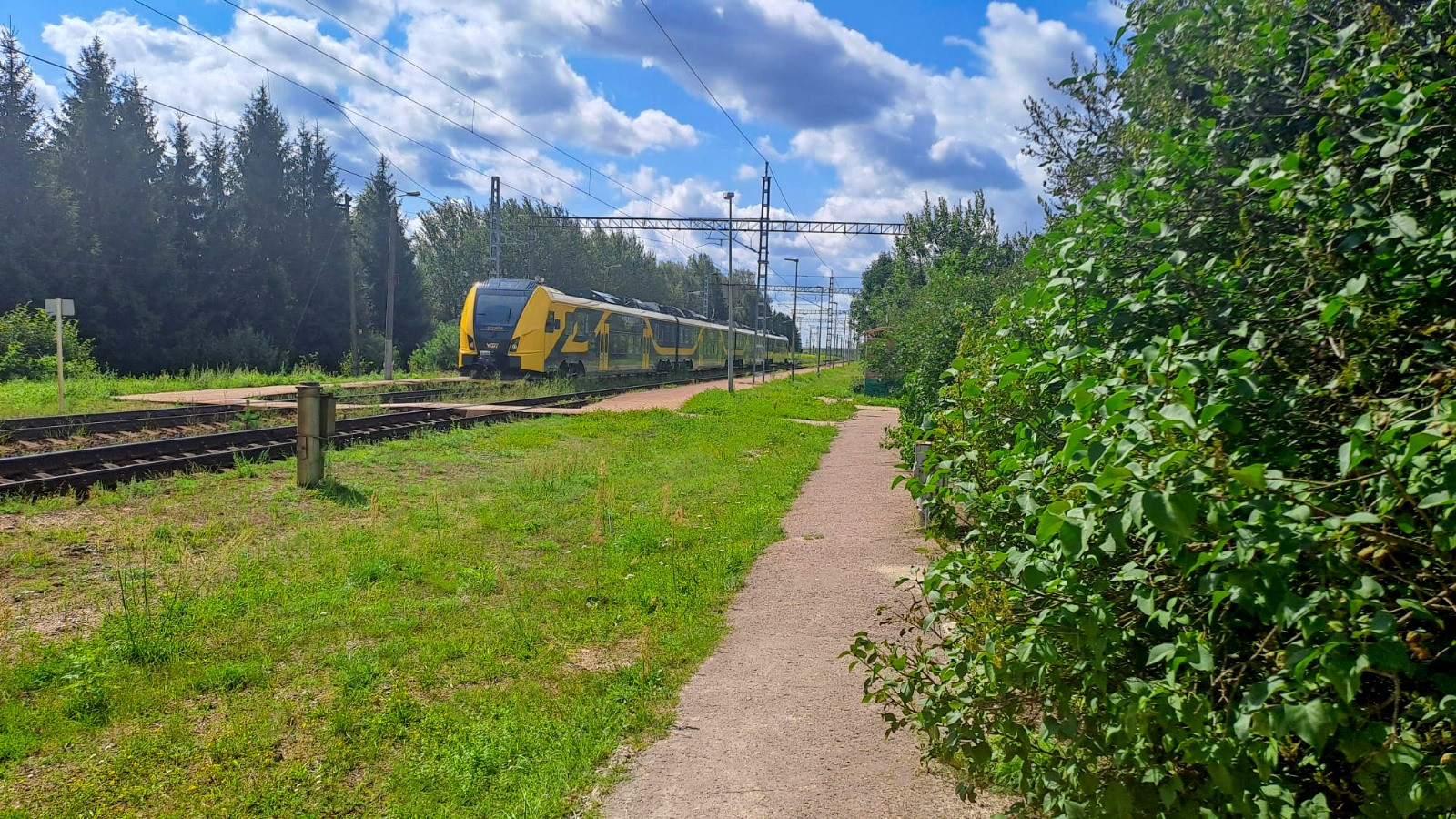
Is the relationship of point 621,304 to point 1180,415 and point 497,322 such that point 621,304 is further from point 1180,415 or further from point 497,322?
point 1180,415

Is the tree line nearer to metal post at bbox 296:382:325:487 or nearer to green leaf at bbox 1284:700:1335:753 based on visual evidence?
metal post at bbox 296:382:325:487

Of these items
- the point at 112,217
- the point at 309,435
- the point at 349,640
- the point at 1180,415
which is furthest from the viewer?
the point at 112,217

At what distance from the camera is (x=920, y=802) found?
366cm

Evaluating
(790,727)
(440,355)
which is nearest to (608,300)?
(440,355)

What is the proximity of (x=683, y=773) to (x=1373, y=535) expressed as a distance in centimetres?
293

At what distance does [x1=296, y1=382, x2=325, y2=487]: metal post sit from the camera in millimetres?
10273

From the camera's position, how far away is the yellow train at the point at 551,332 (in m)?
27.7

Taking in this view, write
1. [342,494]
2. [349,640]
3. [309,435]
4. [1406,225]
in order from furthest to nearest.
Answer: [309,435], [342,494], [349,640], [1406,225]

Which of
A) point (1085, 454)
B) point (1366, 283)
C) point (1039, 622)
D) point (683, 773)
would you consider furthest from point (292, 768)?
point (1366, 283)

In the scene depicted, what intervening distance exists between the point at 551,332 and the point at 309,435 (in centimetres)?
1819

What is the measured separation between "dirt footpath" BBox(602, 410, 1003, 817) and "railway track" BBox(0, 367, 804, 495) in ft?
21.7

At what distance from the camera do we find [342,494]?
10.2 metres

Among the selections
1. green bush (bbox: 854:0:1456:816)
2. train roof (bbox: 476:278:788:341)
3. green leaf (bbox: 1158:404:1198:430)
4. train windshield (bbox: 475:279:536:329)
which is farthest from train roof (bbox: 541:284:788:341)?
green leaf (bbox: 1158:404:1198:430)

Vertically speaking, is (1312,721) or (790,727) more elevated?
(1312,721)
